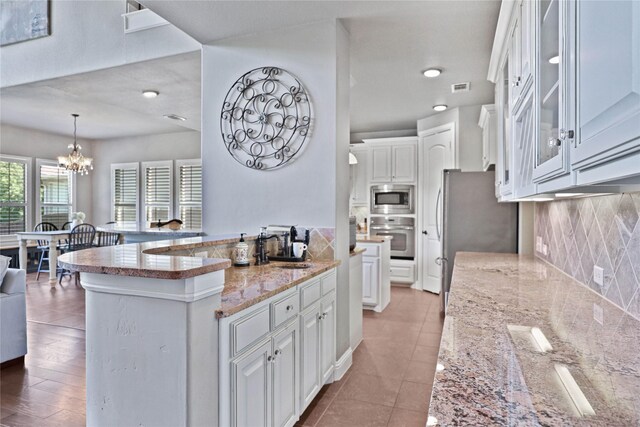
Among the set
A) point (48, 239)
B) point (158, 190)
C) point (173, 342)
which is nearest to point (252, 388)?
point (173, 342)

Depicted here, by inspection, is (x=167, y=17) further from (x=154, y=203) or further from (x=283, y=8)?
(x=154, y=203)

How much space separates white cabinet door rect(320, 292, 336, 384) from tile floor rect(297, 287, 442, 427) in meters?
0.17

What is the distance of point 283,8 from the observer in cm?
258

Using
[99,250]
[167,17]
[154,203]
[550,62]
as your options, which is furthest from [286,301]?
[154,203]

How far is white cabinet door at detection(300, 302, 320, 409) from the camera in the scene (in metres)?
2.15

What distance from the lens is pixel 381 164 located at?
6379 millimetres

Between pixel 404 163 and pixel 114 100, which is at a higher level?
pixel 114 100

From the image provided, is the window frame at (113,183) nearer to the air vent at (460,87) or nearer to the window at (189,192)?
the window at (189,192)

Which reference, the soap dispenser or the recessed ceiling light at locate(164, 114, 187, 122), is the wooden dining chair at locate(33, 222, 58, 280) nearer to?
the recessed ceiling light at locate(164, 114, 187, 122)

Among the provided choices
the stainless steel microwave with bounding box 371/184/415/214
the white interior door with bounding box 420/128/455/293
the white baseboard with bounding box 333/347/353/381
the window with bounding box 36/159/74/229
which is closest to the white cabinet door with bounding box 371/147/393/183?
the stainless steel microwave with bounding box 371/184/415/214

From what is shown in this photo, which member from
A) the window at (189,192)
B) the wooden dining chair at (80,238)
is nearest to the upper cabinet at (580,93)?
the wooden dining chair at (80,238)

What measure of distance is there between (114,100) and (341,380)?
14.4ft

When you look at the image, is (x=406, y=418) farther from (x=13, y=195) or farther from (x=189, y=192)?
(x=13, y=195)

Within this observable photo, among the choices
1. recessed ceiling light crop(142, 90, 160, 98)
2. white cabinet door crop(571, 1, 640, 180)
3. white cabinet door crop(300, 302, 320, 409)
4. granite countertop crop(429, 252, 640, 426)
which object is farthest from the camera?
recessed ceiling light crop(142, 90, 160, 98)
